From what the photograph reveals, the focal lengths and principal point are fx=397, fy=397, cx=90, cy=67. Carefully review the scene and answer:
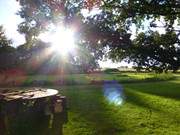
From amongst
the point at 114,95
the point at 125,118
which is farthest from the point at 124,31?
the point at 114,95

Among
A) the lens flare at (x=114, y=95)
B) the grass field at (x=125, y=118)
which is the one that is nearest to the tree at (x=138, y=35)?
the grass field at (x=125, y=118)

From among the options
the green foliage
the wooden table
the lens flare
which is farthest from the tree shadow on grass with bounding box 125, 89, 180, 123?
the green foliage

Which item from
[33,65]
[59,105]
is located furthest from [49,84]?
[59,105]

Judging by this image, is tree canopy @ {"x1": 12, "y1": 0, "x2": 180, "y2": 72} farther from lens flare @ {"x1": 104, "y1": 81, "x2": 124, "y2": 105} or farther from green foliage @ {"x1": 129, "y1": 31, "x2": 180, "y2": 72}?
lens flare @ {"x1": 104, "y1": 81, "x2": 124, "y2": 105}

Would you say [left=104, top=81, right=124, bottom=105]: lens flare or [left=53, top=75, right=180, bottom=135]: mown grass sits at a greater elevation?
[left=104, top=81, right=124, bottom=105]: lens flare

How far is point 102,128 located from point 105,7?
5.59 metres

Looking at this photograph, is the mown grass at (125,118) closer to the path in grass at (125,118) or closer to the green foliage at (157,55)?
the path in grass at (125,118)

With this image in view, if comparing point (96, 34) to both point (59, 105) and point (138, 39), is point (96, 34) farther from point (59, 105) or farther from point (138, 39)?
point (59, 105)

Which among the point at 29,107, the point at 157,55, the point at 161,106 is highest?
the point at 157,55

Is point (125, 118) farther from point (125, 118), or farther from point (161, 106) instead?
point (161, 106)

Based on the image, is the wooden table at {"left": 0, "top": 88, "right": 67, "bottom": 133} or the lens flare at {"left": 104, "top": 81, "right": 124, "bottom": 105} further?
the lens flare at {"left": 104, "top": 81, "right": 124, "bottom": 105}

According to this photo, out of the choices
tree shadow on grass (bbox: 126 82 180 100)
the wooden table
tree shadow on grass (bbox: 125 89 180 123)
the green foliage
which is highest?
the green foliage

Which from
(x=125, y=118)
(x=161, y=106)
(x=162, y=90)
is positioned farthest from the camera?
(x=162, y=90)

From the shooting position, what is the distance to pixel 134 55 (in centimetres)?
957
